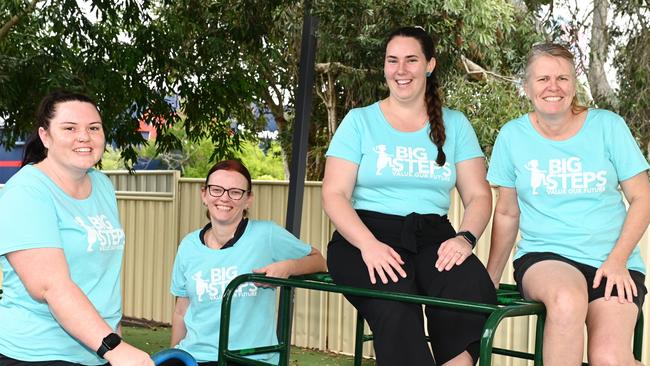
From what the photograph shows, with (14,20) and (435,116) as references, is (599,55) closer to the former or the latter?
(14,20)

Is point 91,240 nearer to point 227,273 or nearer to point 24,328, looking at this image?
point 24,328

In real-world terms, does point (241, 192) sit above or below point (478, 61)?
below

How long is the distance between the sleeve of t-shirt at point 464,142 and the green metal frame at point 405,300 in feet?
1.55

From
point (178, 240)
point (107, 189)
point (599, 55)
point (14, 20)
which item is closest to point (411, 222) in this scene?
point (107, 189)

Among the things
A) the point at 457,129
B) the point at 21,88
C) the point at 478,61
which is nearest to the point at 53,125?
the point at 457,129

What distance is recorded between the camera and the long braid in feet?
10.4

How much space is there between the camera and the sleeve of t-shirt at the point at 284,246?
146 inches

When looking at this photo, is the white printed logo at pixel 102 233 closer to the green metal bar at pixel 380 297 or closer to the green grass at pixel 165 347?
the green metal bar at pixel 380 297

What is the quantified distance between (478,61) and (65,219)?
1133 cm

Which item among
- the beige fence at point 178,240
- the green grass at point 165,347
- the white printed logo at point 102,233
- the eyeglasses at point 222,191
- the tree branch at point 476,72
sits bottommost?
the green grass at point 165,347

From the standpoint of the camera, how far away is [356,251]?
10.2 feet

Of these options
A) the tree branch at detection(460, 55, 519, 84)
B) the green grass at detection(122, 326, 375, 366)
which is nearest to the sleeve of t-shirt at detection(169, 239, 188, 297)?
the green grass at detection(122, 326, 375, 366)

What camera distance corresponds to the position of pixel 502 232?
10.6ft

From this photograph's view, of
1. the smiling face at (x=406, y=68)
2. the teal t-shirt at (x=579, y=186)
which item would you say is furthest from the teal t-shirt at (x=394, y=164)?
the teal t-shirt at (x=579, y=186)
